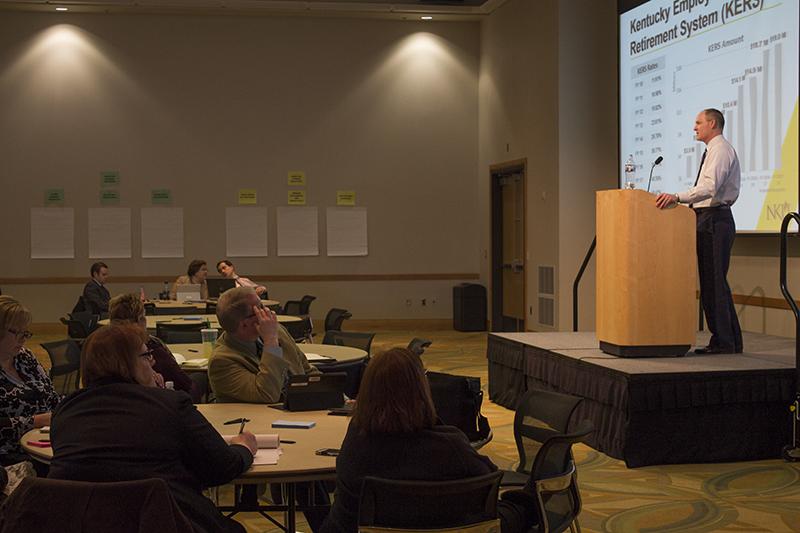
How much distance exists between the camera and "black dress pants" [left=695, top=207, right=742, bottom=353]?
23.5ft

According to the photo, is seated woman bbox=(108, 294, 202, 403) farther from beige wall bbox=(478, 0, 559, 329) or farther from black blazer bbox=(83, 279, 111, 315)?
beige wall bbox=(478, 0, 559, 329)

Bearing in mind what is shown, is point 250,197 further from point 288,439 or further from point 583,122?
point 288,439

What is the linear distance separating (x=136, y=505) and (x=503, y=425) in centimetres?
551

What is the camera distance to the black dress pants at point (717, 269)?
23.5 ft

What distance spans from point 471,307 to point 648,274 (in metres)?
8.61

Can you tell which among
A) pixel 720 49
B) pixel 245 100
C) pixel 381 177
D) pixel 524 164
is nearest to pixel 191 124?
pixel 245 100

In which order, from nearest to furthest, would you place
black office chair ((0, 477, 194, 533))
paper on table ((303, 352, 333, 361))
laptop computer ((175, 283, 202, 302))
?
1. black office chair ((0, 477, 194, 533))
2. paper on table ((303, 352, 333, 361))
3. laptop computer ((175, 283, 202, 302))

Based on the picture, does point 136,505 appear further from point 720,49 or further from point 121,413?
point 720,49

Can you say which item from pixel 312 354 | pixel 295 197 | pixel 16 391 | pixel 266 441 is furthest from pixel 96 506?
pixel 295 197

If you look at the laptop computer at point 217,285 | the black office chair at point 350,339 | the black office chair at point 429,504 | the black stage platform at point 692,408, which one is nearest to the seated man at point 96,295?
the laptop computer at point 217,285

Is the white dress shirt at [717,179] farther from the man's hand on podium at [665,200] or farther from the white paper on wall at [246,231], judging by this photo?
the white paper on wall at [246,231]

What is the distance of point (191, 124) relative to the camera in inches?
620

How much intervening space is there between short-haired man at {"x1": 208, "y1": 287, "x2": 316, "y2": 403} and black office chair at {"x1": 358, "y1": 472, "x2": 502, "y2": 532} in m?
1.77

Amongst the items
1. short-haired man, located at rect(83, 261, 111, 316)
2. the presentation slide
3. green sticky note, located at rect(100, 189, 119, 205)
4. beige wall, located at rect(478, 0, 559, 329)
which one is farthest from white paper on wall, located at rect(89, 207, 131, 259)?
the presentation slide
